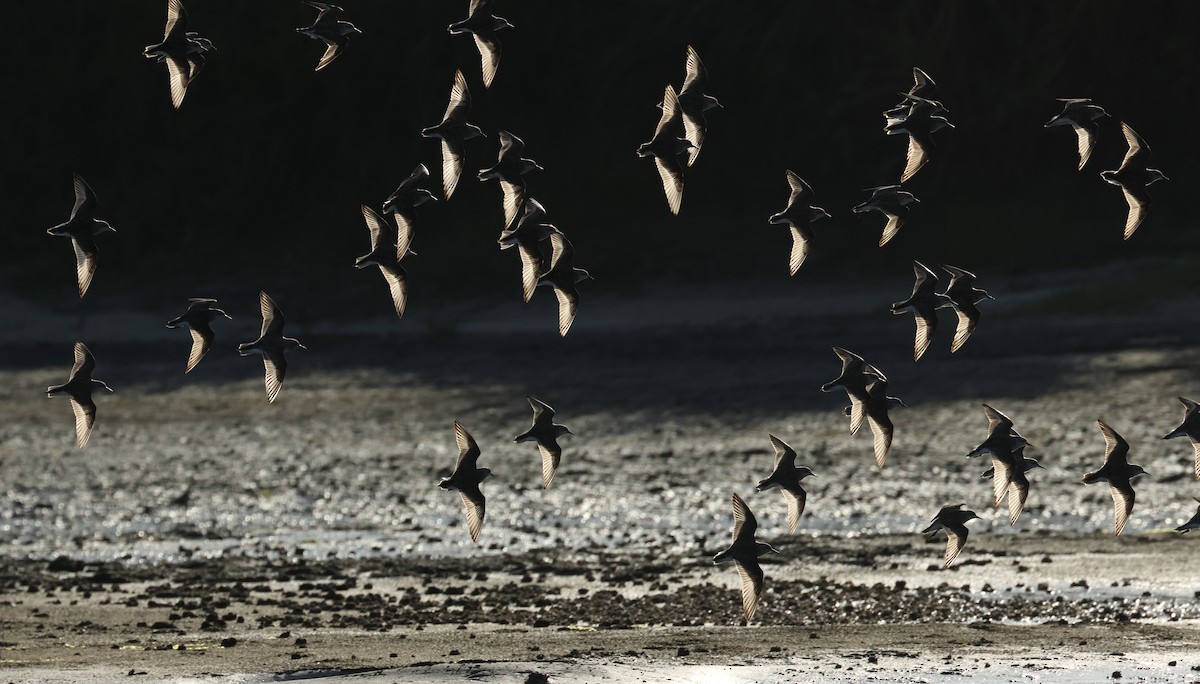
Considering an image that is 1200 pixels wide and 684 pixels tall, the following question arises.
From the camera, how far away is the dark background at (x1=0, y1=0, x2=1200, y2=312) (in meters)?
39.2

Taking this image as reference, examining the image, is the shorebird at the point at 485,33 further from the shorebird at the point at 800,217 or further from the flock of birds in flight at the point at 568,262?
the shorebird at the point at 800,217

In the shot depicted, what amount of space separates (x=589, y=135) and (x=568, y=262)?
30132 millimetres

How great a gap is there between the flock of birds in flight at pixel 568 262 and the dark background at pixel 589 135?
859 inches

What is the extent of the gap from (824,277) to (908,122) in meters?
22.1

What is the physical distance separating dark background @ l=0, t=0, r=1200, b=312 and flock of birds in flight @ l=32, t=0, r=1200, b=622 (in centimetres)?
2181

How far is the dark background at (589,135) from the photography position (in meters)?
39.2

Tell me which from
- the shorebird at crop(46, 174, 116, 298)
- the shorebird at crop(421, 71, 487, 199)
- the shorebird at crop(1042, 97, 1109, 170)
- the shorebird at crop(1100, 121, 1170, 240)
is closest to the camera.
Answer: the shorebird at crop(46, 174, 116, 298)

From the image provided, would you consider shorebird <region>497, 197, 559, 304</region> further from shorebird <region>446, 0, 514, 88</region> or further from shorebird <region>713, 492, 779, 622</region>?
shorebird <region>713, 492, 779, 622</region>

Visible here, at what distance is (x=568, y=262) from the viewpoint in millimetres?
14898

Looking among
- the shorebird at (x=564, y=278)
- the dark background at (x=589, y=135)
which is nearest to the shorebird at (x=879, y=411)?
the shorebird at (x=564, y=278)

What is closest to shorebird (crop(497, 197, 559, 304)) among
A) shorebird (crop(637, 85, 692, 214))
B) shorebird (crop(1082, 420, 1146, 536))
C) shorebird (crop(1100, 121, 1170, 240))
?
shorebird (crop(637, 85, 692, 214))

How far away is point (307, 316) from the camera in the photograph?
128 ft

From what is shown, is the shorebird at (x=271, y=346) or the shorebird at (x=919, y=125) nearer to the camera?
the shorebird at (x=271, y=346)

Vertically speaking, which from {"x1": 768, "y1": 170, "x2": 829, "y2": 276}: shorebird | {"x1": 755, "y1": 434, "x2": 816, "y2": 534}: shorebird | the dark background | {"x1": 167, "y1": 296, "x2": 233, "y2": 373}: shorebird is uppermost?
the dark background
